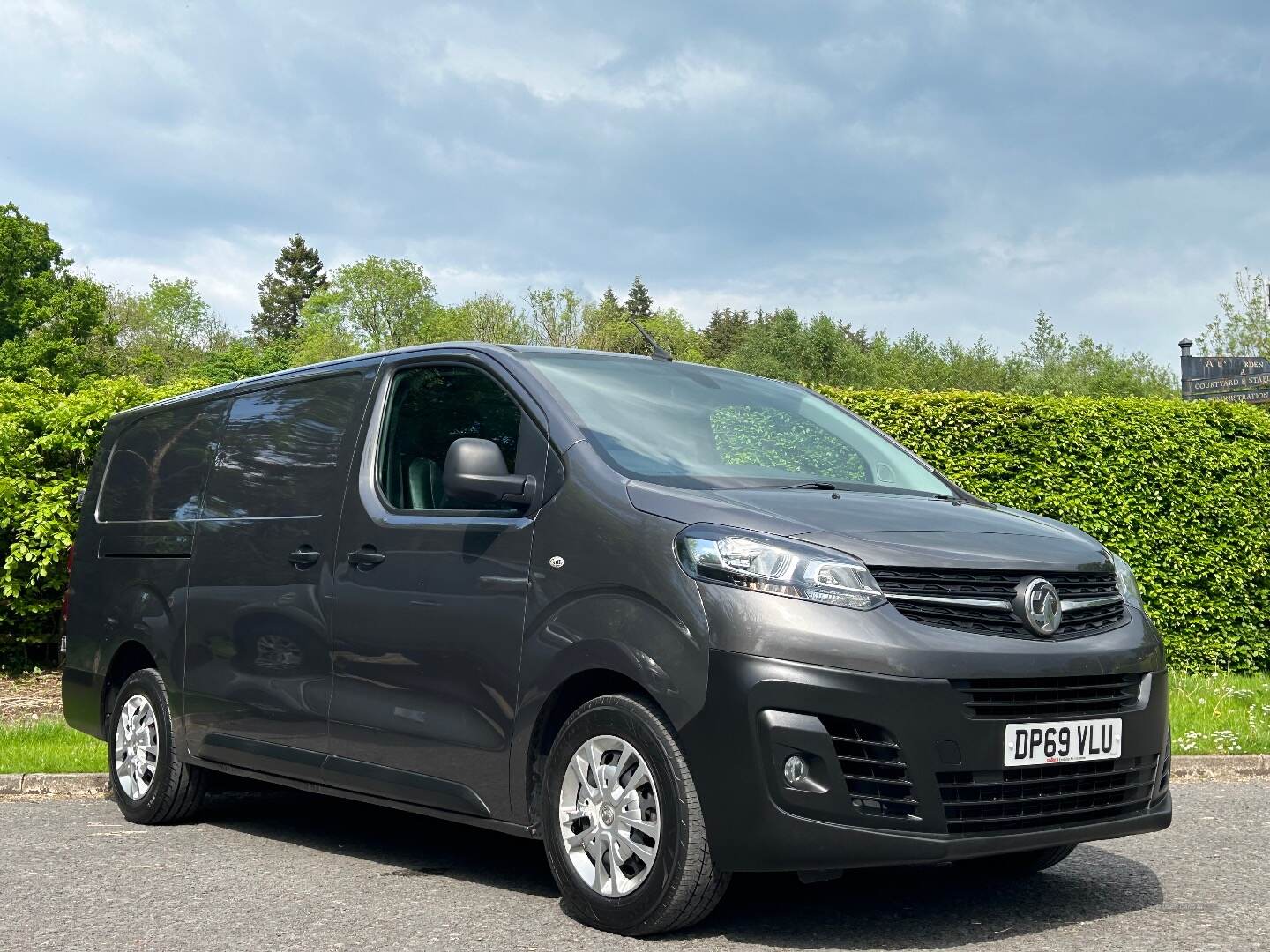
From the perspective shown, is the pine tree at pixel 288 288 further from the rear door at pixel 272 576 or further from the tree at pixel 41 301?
the rear door at pixel 272 576

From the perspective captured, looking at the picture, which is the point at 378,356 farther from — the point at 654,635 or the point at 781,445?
the point at 654,635

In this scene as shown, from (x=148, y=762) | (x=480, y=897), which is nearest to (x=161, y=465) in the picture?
(x=148, y=762)

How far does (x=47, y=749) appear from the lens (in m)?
8.98

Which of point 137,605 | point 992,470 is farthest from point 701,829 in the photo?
point 992,470

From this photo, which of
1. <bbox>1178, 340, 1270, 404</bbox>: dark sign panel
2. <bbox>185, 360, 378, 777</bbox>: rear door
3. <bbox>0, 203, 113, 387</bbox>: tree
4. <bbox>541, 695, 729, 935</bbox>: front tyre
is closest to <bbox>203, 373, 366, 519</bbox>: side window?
<bbox>185, 360, 378, 777</bbox>: rear door

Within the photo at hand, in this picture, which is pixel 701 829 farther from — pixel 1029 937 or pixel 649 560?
pixel 1029 937

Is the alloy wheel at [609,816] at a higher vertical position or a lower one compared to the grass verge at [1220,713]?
higher

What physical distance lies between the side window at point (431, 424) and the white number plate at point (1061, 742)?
2131mm

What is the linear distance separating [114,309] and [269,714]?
7114 cm

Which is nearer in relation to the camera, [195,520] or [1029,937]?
[1029,937]

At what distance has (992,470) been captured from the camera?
531 inches

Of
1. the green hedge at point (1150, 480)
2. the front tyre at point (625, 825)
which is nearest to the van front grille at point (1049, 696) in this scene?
the front tyre at point (625, 825)

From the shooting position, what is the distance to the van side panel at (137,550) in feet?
23.1

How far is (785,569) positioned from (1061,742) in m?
1.03
